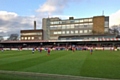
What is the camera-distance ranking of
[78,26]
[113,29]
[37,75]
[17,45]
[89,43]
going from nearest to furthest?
[37,75]
[89,43]
[17,45]
[78,26]
[113,29]

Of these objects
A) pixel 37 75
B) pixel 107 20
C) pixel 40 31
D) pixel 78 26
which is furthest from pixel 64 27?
pixel 37 75

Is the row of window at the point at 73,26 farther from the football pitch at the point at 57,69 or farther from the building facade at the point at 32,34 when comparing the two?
the football pitch at the point at 57,69

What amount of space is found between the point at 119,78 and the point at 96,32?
103 metres

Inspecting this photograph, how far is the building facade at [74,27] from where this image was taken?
11531 centimetres

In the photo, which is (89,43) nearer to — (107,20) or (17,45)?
(107,20)

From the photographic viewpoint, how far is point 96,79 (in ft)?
44.4

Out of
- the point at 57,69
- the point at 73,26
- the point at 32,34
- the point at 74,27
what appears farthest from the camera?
the point at 32,34

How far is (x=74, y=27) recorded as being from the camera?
12262 cm

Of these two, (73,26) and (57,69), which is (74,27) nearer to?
(73,26)

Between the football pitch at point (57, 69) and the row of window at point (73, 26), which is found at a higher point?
the row of window at point (73, 26)

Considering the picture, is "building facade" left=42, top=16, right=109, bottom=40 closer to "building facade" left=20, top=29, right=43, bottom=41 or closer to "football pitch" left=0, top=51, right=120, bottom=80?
"building facade" left=20, top=29, right=43, bottom=41

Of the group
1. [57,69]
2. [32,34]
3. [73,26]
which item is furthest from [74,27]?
[57,69]

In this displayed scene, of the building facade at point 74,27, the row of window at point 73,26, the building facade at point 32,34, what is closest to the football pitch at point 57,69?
the building facade at point 74,27

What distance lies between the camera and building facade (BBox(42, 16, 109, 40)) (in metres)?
115
